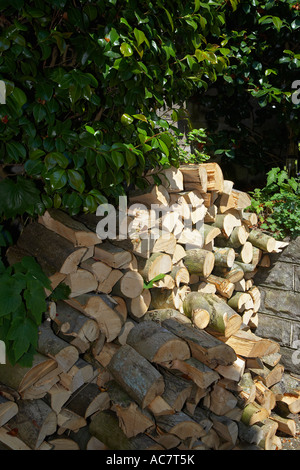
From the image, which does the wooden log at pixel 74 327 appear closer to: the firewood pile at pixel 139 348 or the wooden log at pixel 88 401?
the firewood pile at pixel 139 348

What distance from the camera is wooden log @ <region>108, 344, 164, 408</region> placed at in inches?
82.4

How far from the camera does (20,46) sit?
182 centimetres

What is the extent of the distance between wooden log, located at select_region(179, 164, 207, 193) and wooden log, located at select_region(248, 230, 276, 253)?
2.54ft

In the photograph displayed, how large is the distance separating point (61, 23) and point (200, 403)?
237cm

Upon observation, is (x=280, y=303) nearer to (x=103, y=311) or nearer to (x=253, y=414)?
(x=253, y=414)

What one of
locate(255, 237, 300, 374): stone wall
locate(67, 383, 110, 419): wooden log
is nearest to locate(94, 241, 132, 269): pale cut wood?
locate(67, 383, 110, 419): wooden log

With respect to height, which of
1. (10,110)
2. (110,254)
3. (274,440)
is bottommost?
(274,440)

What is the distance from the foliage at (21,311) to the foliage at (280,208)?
2229 mm

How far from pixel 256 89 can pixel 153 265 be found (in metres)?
2.31

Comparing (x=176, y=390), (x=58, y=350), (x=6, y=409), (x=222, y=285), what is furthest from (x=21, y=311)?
(x=222, y=285)

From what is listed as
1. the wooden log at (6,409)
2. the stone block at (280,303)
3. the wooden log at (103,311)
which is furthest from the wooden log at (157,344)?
the stone block at (280,303)

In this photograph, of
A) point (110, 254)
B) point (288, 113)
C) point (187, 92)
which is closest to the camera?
point (110, 254)
